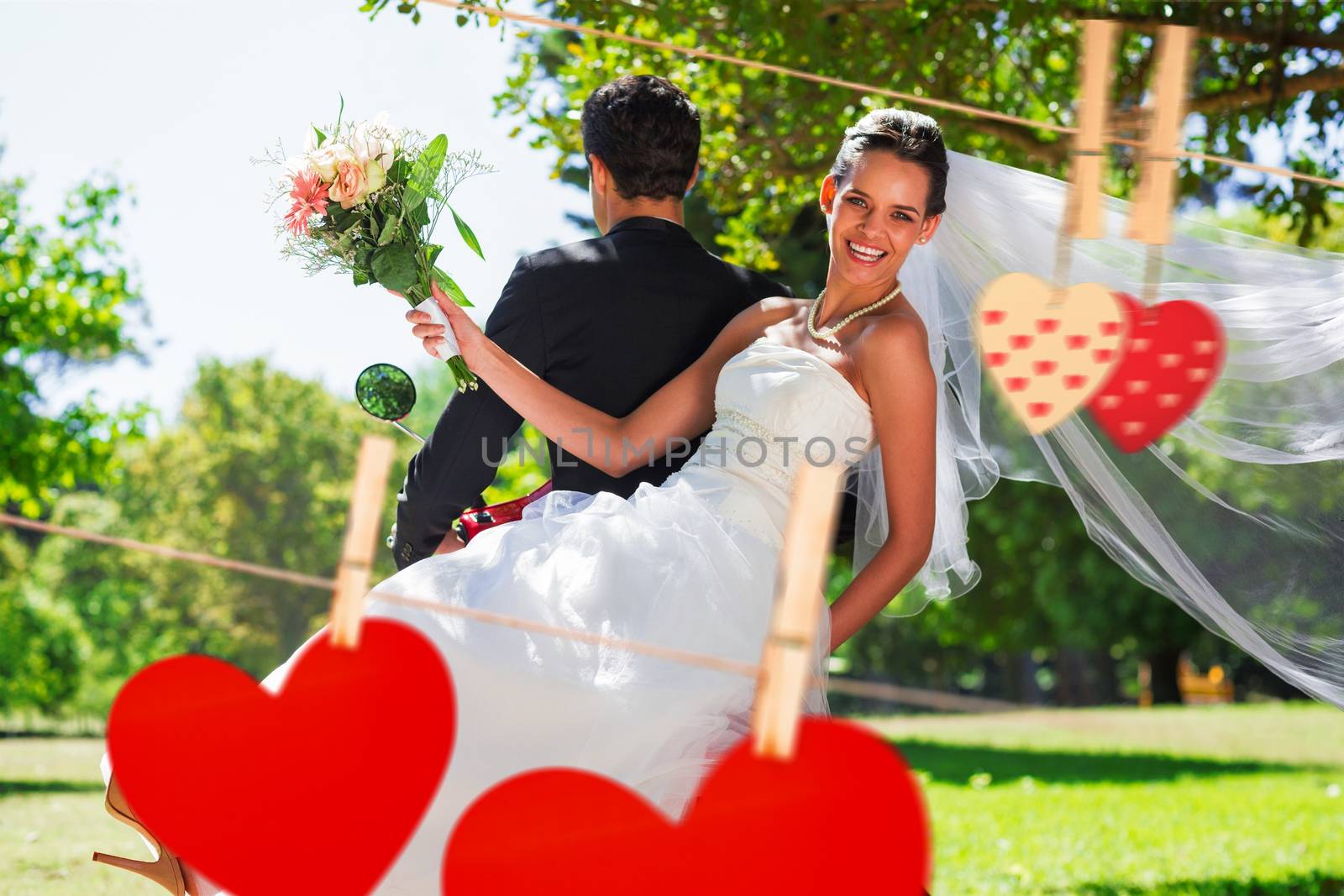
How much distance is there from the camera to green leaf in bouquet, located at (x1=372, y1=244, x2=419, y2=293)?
2973 mm

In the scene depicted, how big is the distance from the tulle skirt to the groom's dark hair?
0.88m

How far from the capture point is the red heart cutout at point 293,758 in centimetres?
181

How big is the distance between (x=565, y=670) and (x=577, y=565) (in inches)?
11.2

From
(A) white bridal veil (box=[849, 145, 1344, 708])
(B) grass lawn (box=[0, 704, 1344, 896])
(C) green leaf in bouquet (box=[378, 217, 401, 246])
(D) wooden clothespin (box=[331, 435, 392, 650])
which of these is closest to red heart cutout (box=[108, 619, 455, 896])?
(D) wooden clothespin (box=[331, 435, 392, 650])

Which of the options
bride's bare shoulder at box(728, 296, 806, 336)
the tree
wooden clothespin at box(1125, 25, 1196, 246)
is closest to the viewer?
wooden clothespin at box(1125, 25, 1196, 246)

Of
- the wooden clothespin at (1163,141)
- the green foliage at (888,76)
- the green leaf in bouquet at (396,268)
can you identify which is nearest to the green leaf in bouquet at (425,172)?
the green leaf in bouquet at (396,268)

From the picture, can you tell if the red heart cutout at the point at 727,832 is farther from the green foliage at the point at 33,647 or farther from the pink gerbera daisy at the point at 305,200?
the green foliage at the point at 33,647

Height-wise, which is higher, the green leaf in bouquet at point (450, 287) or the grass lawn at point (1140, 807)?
the green leaf in bouquet at point (450, 287)

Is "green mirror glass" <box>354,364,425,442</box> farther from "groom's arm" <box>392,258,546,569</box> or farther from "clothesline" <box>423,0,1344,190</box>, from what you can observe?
"clothesline" <box>423,0,1344,190</box>

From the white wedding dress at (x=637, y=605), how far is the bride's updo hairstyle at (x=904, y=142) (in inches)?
19.9

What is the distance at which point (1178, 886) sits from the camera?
21.2 feet

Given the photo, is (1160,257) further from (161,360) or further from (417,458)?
(161,360)

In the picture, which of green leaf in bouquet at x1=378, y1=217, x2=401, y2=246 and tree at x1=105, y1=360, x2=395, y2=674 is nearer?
green leaf in bouquet at x1=378, y1=217, x2=401, y2=246

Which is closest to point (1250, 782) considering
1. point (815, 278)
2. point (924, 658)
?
point (815, 278)
